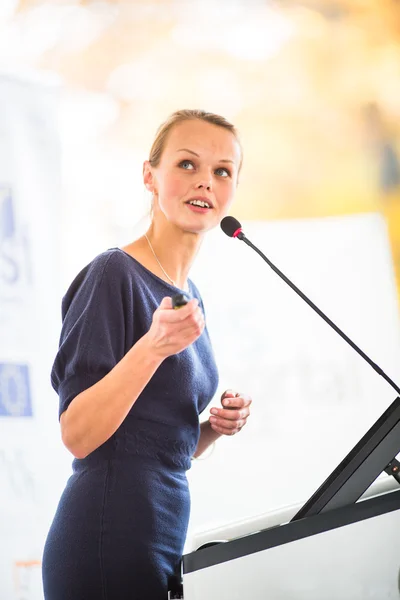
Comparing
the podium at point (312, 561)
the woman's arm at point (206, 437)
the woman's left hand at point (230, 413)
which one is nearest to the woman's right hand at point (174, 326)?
the podium at point (312, 561)

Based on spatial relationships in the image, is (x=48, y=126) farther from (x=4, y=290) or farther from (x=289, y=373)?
(x=289, y=373)

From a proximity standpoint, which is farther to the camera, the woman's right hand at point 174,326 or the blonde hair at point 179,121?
the blonde hair at point 179,121

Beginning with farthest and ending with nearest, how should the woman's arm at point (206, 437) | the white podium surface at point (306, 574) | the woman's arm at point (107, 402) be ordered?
the woman's arm at point (206, 437) → the woman's arm at point (107, 402) → the white podium surface at point (306, 574)

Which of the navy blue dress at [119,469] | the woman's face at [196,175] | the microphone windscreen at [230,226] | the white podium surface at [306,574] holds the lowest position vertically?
the white podium surface at [306,574]

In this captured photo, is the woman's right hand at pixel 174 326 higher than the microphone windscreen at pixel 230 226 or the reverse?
the reverse

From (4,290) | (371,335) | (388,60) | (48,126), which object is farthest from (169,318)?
(388,60)

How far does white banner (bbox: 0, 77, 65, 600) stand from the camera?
86.7 inches

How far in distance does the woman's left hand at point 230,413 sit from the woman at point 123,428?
0.16 ft

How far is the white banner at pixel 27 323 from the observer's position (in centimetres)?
220

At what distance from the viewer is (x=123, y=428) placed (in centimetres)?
121

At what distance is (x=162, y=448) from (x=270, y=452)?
1.42 m

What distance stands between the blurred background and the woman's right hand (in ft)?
4.31

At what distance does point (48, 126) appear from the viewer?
2.39 meters

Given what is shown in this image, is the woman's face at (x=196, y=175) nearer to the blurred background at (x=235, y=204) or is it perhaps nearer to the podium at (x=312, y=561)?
the podium at (x=312, y=561)
